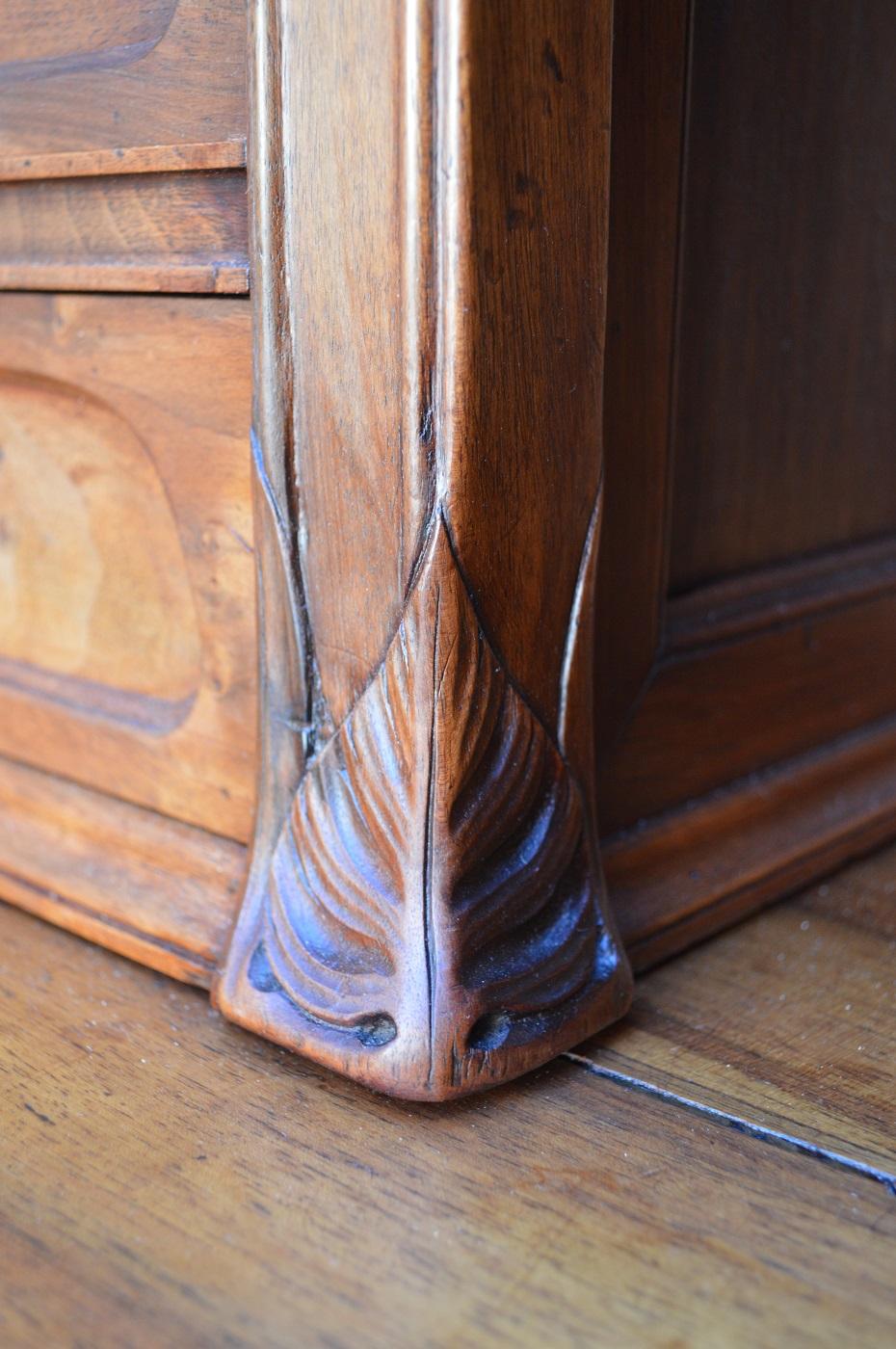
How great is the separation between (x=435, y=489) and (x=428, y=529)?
2 cm

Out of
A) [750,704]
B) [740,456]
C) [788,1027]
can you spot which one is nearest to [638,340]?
[740,456]

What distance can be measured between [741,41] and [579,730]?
350mm

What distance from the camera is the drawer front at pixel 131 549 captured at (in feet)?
1.92

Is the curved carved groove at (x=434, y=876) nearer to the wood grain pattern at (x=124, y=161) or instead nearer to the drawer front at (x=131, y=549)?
the drawer front at (x=131, y=549)

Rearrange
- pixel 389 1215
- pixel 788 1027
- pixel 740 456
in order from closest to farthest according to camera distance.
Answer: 1. pixel 389 1215
2. pixel 788 1027
3. pixel 740 456

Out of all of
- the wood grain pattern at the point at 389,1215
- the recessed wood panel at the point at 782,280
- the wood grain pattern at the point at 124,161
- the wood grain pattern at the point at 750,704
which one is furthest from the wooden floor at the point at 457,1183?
the wood grain pattern at the point at 124,161

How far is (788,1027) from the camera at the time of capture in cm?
56

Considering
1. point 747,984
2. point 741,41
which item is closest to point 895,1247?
point 747,984

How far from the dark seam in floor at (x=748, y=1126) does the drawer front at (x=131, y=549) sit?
20cm

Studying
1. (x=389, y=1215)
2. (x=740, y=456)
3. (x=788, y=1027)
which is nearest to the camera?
(x=389, y=1215)

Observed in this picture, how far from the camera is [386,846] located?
51 cm

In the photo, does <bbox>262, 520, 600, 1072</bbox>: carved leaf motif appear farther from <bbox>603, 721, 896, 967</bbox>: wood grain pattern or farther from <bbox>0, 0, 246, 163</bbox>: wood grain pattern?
<bbox>0, 0, 246, 163</bbox>: wood grain pattern

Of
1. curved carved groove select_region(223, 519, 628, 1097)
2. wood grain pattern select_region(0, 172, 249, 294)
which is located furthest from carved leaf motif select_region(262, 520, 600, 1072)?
wood grain pattern select_region(0, 172, 249, 294)

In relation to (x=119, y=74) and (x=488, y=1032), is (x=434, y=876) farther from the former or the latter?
(x=119, y=74)
